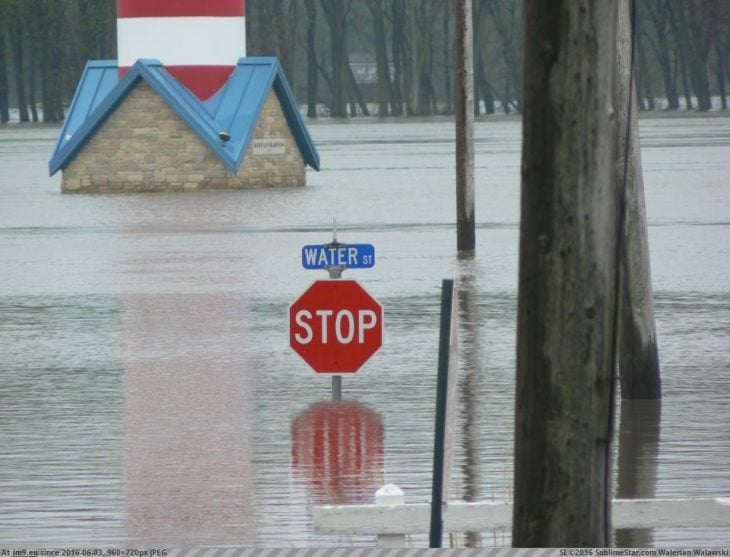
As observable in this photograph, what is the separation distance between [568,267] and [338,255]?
19.8ft

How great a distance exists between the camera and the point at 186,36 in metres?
41.3

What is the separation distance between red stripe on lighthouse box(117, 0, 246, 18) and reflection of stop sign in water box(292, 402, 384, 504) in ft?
94.6

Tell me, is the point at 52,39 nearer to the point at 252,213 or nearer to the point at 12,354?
the point at 252,213

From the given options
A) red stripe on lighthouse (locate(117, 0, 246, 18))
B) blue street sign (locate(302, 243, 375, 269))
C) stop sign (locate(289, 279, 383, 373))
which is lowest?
stop sign (locate(289, 279, 383, 373))

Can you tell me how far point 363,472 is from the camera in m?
10.3

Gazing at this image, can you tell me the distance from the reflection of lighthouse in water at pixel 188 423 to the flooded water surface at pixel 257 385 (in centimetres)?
2

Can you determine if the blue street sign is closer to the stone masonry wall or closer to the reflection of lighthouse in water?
the reflection of lighthouse in water

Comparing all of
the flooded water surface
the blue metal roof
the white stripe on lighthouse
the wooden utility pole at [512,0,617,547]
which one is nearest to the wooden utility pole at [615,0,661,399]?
the flooded water surface

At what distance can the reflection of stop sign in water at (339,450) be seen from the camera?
32.3ft

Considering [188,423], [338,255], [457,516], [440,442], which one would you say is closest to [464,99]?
[338,255]

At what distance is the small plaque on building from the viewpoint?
4243 cm

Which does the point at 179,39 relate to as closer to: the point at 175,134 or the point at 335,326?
the point at 175,134

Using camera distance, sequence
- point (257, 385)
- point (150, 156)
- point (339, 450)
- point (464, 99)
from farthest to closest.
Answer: point (150, 156) < point (464, 99) < point (257, 385) < point (339, 450)

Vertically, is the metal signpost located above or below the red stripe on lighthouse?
below
